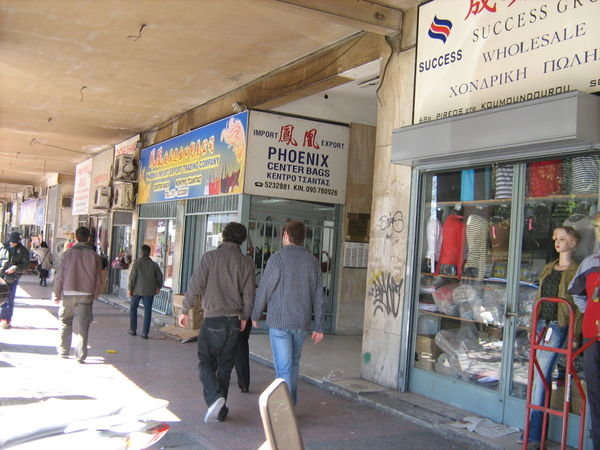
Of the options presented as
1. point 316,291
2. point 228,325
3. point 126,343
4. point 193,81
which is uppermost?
point 193,81

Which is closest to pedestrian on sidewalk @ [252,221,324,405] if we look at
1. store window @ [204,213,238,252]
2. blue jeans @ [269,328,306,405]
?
blue jeans @ [269,328,306,405]

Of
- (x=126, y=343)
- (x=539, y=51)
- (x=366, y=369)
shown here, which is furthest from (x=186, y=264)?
(x=539, y=51)

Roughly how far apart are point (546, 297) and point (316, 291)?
2.05m

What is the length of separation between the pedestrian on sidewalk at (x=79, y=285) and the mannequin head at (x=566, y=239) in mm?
5756

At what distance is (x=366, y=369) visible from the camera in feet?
25.7

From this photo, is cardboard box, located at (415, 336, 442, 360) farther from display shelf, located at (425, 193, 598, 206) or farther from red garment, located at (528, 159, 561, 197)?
red garment, located at (528, 159, 561, 197)

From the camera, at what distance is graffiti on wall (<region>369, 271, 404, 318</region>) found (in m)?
7.44

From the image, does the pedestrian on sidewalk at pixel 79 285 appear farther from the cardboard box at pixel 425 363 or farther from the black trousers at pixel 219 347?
the cardboard box at pixel 425 363

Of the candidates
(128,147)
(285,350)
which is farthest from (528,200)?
(128,147)

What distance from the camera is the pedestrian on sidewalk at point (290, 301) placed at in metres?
5.86

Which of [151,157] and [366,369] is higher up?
[151,157]

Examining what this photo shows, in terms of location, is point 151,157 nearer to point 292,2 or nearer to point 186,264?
point 186,264

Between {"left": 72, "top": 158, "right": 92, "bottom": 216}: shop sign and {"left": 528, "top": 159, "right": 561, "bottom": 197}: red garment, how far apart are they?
18491mm

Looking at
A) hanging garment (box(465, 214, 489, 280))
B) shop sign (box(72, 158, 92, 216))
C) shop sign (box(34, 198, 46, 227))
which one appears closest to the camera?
hanging garment (box(465, 214, 489, 280))
